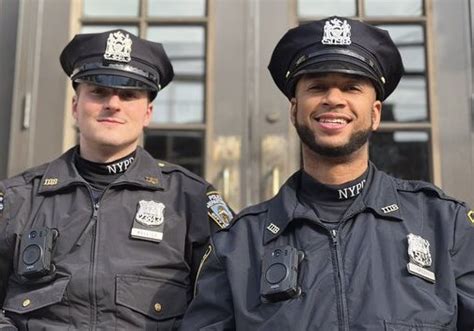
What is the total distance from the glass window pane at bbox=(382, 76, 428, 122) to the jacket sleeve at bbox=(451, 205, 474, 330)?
967 mm

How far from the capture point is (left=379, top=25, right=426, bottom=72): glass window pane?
2479 millimetres

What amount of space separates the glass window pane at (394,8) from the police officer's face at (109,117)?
1.08 metres

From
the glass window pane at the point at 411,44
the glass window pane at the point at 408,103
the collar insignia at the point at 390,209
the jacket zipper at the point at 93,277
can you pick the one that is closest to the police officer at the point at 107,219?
the jacket zipper at the point at 93,277

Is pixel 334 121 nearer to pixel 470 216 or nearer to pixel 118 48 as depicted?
pixel 470 216

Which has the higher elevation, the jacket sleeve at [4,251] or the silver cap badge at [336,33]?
the silver cap badge at [336,33]

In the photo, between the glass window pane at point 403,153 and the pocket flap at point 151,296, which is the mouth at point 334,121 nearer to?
the pocket flap at point 151,296

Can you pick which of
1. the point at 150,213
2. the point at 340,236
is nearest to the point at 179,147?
the point at 150,213

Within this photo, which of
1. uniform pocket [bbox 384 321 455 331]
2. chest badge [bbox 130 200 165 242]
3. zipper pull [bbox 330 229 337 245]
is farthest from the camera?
chest badge [bbox 130 200 165 242]

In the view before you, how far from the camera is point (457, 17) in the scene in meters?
2.45

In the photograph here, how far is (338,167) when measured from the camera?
1.62m

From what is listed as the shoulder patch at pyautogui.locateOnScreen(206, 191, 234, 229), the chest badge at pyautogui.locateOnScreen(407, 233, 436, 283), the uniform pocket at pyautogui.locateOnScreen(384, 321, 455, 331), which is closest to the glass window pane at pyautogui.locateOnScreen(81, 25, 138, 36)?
the shoulder patch at pyautogui.locateOnScreen(206, 191, 234, 229)

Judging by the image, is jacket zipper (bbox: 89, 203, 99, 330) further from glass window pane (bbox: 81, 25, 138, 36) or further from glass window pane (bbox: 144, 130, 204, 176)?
glass window pane (bbox: 81, 25, 138, 36)

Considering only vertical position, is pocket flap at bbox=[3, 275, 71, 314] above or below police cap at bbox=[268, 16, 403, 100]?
below

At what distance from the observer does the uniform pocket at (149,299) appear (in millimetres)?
1729
